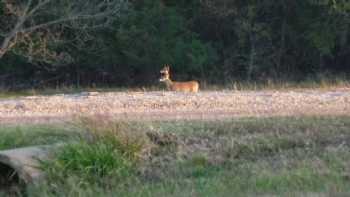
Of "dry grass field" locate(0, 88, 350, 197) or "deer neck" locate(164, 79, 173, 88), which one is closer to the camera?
"dry grass field" locate(0, 88, 350, 197)

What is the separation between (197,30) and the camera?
36281mm

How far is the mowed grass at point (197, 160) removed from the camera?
483 inches

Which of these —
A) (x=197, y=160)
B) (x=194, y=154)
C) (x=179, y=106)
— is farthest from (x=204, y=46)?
(x=197, y=160)

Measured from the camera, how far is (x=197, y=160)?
13.7 metres

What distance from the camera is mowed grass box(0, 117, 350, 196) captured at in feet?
40.2

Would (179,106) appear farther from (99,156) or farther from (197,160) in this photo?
(99,156)

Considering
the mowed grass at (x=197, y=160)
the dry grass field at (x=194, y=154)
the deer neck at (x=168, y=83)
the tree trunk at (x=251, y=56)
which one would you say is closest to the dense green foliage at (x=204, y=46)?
the tree trunk at (x=251, y=56)

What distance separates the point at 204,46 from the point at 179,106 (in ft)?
46.6

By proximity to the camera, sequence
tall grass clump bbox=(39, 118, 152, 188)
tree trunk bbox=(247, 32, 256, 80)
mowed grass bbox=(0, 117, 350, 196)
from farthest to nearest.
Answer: tree trunk bbox=(247, 32, 256, 80) → tall grass clump bbox=(39, 118, 152, 188) → mowed grass bbox=(0, 117, 350, 196)

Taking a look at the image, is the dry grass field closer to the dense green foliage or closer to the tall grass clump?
the tall grass clump

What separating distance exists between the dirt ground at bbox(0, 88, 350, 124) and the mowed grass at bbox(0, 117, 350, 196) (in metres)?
2.37

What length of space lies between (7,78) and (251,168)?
25047mm

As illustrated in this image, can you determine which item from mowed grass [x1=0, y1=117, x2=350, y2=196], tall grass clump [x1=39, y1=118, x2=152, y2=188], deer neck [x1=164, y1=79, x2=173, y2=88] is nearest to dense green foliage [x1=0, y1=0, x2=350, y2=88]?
deer neck [x1=164, y1=79, x2=173, y2=88]

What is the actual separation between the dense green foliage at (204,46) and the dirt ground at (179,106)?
30.3 feet
